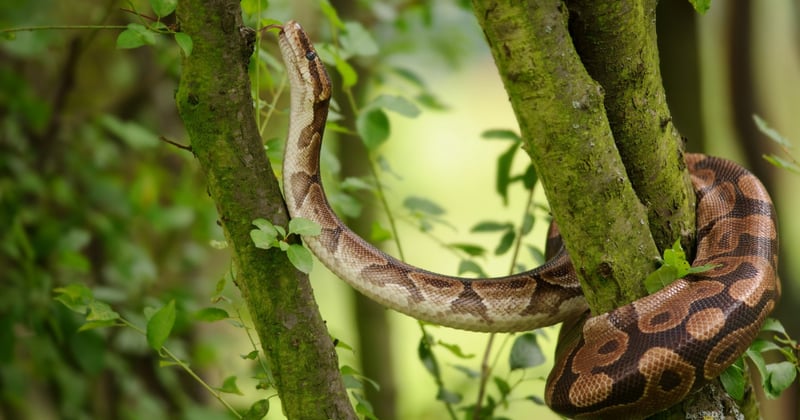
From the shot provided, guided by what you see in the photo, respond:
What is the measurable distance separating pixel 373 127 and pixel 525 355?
2.87 feet

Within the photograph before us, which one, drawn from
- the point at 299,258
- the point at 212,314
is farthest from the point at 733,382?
the point at 212,314

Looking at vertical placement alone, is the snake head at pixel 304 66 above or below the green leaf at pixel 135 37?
below

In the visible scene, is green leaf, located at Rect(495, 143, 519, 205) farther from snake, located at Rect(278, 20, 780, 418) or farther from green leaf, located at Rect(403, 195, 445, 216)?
snake, located at Rect(278, 20, 780, 418)

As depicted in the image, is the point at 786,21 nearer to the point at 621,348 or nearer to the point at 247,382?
the point at 621,348

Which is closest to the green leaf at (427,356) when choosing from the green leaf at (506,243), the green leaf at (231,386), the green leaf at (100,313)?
the green leaf at (506,243)

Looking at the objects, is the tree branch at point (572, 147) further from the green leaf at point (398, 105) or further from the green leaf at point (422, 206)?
the green leaf at point (422, 206)

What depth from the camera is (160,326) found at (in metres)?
2.02

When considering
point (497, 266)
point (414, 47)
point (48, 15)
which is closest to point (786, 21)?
point (414, 47)

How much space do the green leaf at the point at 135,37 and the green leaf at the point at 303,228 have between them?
0.52 metres

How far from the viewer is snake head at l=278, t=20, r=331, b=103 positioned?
2.52 metres

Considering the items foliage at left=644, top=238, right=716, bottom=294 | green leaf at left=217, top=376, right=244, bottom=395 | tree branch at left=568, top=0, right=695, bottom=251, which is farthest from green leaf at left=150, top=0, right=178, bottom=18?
foliage at left=644, top=238, right=716, bottom=294

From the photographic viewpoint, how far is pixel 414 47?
4.74 metres

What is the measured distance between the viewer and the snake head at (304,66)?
8.28 ft

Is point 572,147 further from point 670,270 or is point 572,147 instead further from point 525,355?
point 525,355
